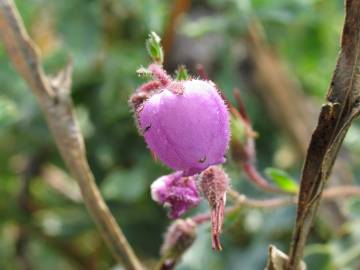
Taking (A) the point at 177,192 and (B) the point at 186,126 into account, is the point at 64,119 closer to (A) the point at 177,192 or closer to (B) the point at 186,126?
(A) the point at 177,192

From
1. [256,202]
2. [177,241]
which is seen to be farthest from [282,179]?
[177,241]

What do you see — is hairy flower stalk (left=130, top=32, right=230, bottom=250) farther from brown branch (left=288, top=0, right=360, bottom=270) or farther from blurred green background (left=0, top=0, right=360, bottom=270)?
blurred green background (left=0, top=0, right=360, bottom=270)

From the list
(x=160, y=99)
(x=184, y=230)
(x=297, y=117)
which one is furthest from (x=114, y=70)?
(x=160, y=99)

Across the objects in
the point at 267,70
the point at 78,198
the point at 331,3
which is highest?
the point at 331,3

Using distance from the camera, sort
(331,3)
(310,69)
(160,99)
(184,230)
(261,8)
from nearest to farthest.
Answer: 1. (160,99)
2. (184,230)
3. (261,8)
4. (331,3)
5. (310,69)

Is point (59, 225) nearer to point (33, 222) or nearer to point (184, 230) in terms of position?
point (33, 222)
